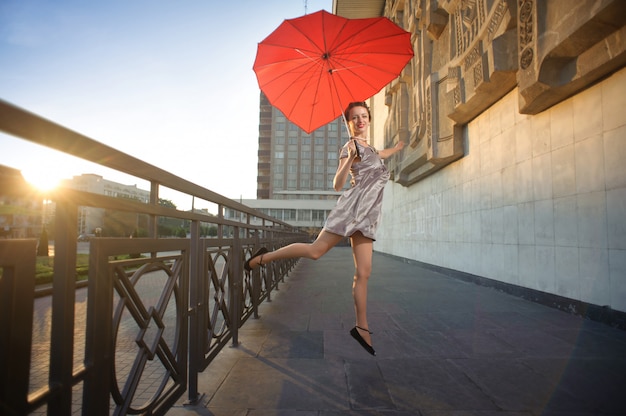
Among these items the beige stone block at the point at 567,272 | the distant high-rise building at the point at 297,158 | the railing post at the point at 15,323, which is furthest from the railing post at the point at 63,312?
the distant high-rise building at the point at 297,158

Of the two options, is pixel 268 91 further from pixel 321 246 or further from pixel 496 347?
pixel 496 347

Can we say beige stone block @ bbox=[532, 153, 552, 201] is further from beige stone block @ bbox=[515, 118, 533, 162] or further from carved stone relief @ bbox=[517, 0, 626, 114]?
carved stone relief @ bbox=[517, 0, 626, 114]

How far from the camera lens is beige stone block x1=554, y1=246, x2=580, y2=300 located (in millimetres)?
4495

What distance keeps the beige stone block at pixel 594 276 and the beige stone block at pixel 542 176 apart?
1.02 m

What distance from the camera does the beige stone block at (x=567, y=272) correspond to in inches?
177

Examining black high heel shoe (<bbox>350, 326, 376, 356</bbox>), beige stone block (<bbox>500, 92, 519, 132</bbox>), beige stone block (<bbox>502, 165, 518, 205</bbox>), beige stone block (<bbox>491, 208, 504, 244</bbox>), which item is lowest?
black high heel shoe (<bbox>350, 326, 376, 356</bbox>)

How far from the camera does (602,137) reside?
13.4 ft

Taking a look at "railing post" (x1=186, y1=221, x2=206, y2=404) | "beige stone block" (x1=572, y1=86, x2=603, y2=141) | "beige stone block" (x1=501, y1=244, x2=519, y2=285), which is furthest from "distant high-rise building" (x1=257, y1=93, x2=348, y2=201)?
"railing post" (x1=186, y1=221, x2=206, y2=404)

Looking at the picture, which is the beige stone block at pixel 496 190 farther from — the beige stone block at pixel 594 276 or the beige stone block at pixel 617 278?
the beige stone block at pixel 617 278

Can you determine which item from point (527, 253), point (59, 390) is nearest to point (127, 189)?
point (59, 390)

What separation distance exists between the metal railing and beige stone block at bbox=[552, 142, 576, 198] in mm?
4585

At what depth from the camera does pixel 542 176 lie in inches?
205

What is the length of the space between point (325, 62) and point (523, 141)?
3.88m

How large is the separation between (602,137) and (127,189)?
485 cm
